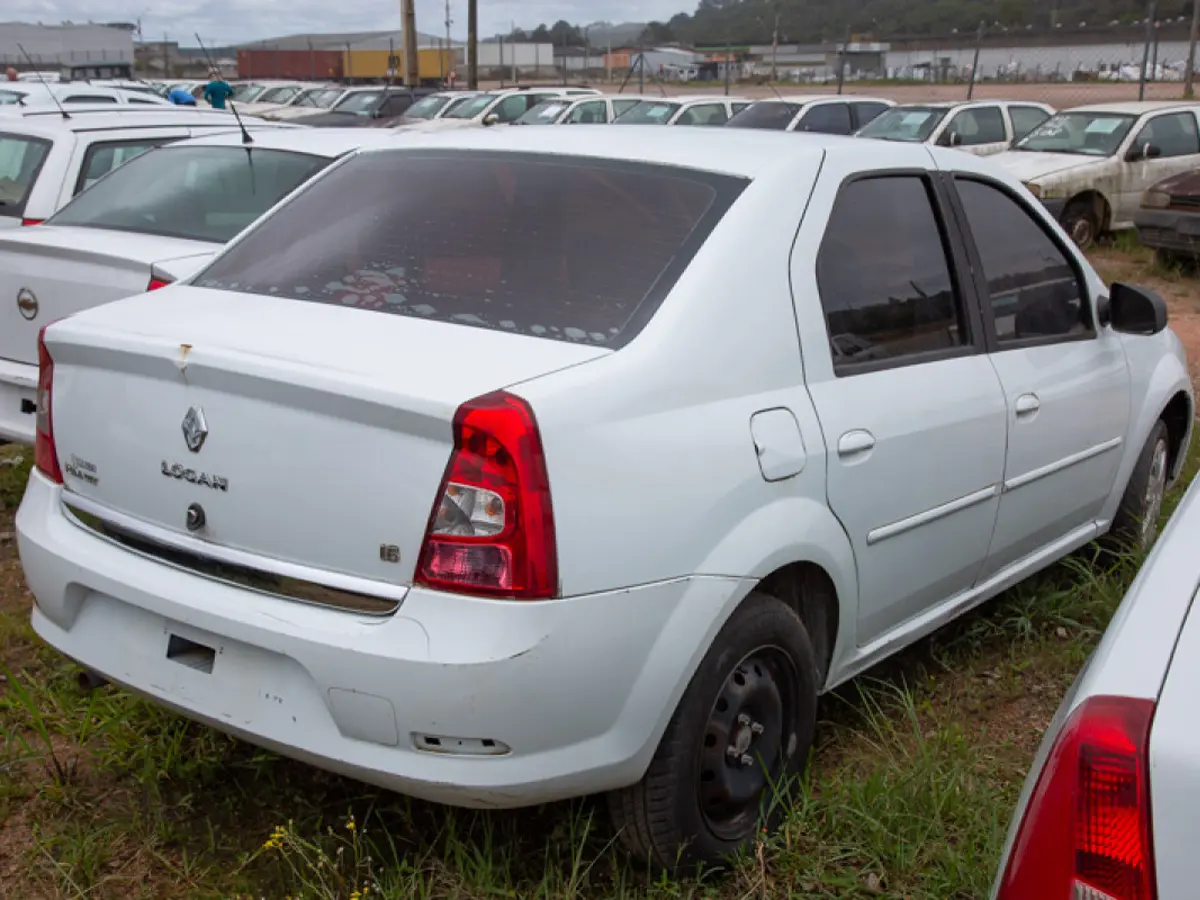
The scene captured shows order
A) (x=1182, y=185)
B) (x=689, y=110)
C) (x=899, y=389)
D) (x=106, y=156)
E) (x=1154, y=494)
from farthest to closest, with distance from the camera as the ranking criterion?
(x=689, y=110)
(x=1182, y=185)
(x=106, y=156)
(x=1154, y=494)
(x=899, y=389)

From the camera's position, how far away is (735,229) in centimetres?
300

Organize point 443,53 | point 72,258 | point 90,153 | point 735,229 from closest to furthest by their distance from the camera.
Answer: point 735,229 < point 72,258 < point 90,153 < point 443,53

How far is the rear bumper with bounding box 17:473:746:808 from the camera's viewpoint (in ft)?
7.95

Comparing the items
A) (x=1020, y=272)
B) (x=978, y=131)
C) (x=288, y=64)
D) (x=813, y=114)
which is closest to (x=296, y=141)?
(x=1020, y=272)

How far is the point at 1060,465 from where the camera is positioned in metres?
4.06

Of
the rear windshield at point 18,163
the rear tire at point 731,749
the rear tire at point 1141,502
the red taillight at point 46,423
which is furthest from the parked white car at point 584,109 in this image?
the rear tire at point 731,749

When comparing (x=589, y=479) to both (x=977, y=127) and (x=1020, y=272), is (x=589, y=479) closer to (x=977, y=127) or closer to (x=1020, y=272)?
(x=1020, y=272)

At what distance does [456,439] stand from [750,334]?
80 centimetres

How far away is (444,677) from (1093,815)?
1200 millimetres

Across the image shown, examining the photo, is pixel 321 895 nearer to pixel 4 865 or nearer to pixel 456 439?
pixel 4 865

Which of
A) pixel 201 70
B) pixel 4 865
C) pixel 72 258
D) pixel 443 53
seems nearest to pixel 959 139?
pixel 72 258

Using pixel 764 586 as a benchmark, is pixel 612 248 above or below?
above

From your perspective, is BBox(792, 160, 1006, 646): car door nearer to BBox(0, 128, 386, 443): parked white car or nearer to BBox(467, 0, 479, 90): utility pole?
BBox(0, 128, 386, 443): parked white car

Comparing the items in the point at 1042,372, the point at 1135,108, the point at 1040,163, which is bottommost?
the point at 1040,163
